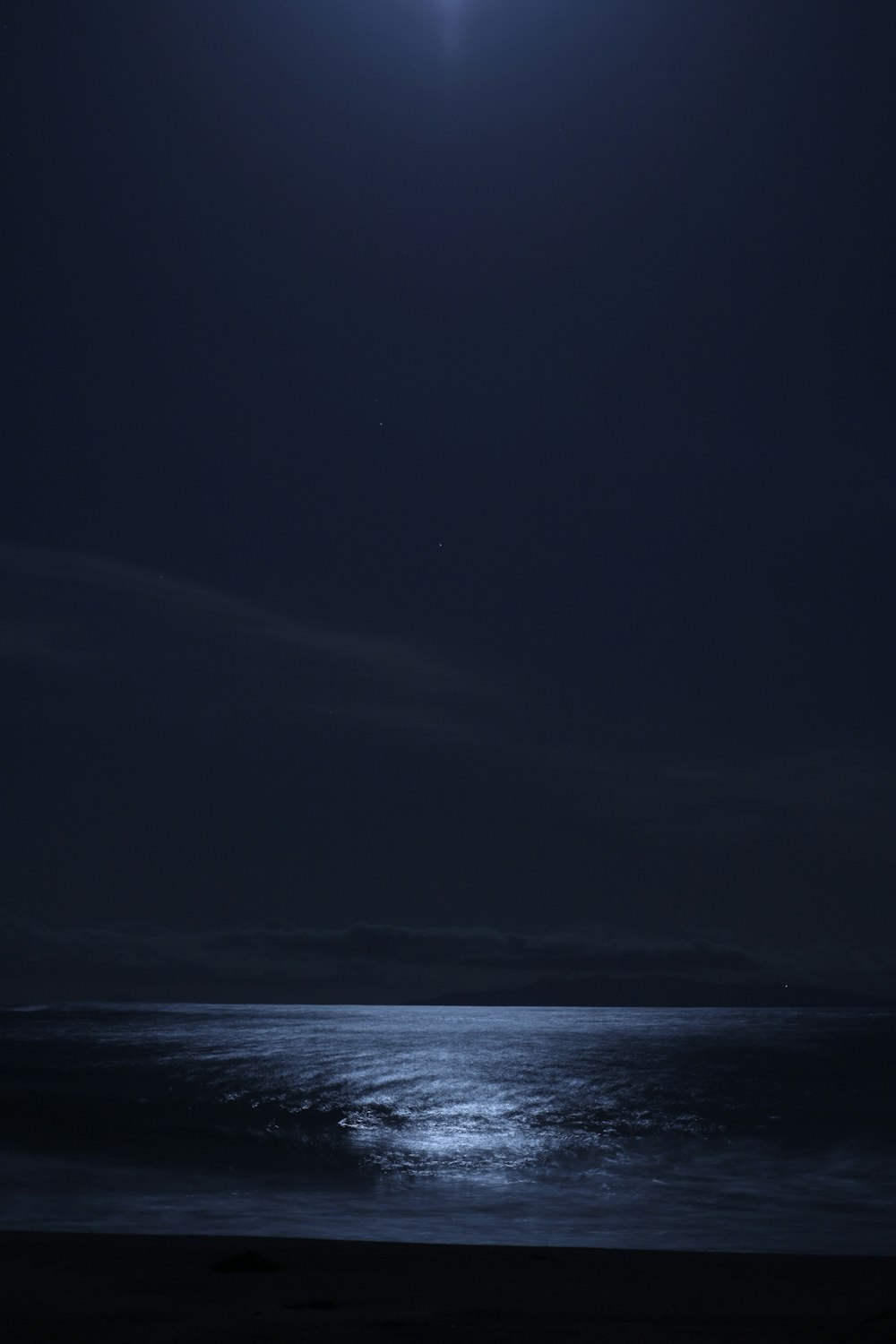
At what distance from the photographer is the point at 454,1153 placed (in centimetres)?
3052

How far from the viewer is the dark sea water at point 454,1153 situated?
20031 millimetres

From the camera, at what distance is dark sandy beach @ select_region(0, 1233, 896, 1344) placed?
1033cm

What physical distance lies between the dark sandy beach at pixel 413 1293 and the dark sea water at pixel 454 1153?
329 cm

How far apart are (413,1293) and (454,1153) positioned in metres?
19.4

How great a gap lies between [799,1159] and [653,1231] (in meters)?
14.4

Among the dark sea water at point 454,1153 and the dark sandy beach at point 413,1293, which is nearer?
the dark sandy beach at point 413,1293

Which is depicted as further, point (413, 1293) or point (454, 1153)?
point (454, 1153)

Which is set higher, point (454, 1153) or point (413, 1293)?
point (413, 1293)

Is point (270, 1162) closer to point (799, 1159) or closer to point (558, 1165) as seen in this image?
point (558, 1165)

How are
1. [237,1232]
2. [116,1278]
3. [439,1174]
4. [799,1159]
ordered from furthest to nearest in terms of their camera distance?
1. [799,1159]
2. [439,1174]
3. [237,1232]
4. [116,1278]

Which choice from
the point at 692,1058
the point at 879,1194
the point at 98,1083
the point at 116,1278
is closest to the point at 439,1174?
the point at 879,1194

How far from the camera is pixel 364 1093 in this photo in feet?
158

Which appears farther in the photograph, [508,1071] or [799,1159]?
[508,1071]

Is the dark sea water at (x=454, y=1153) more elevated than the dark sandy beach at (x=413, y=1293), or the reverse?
the dark sandy beach at (x=413, y=1293)
